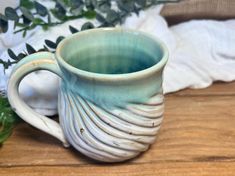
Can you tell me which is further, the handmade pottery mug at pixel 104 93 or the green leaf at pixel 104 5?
the green leaf at pixel 104 5

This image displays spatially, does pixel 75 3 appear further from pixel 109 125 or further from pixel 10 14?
pixel 109 125

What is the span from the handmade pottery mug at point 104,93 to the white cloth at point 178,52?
0.06 metres

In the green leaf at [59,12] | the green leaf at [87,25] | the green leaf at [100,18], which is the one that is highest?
the green leaf at [59,12]

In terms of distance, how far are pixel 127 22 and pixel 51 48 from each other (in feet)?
0.39

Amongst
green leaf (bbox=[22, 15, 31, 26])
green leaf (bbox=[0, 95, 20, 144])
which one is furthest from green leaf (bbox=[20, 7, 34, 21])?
green leaf (bbox=[0, 95, 20, 144])

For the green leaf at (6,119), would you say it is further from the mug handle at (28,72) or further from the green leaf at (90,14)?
the green leaf at (90,14)

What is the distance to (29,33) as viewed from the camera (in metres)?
0.50

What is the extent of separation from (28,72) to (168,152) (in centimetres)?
16

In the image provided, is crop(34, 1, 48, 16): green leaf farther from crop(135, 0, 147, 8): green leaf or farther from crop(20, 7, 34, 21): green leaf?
crop(135, 0, 147, 8): green leaf

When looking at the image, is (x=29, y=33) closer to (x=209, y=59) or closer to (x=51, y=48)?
(x=51, y=48)

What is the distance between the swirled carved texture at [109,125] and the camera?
0.35 metres

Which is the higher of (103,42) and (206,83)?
(103,42)

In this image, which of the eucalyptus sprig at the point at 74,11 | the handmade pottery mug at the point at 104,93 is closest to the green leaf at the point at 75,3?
the eucalyptus sprig at the point at 74,11

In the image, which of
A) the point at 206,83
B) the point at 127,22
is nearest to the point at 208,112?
the point at 206,83
